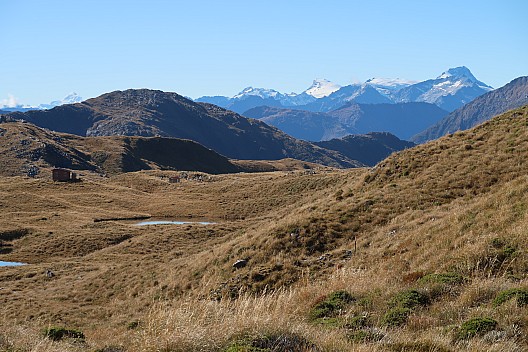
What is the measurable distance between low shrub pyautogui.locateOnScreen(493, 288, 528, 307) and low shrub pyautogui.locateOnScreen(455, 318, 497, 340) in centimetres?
121

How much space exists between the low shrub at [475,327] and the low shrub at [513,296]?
1206mm

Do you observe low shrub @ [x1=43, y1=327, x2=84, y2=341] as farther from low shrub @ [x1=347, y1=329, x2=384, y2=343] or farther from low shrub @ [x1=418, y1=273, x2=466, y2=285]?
low shrub @ [x1=418, y1=273, x2=466, y2=285]

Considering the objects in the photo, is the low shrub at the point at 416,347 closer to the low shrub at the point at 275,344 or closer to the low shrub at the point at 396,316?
the low shrub at the point at 275,344

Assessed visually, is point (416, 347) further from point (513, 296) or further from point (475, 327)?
point (513, 296)

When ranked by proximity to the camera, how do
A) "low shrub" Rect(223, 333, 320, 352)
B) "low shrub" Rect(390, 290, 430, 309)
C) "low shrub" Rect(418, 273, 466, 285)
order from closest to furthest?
1. "low shrub" Rect(223, 333, 320, 352)
2. "low shrub" Rect(390, 290, 430, 309)
3. "low shrub" Rect(418, 273, 466, 285)

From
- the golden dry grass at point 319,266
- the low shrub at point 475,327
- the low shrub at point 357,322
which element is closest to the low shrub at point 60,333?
the golden dry grass at point 319,266

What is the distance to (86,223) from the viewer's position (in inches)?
2630

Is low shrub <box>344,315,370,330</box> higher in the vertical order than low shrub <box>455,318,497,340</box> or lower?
lower

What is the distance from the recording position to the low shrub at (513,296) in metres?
9.74

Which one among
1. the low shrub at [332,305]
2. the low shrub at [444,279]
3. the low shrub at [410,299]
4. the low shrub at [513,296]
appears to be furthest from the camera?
the low shrub at [444,279]

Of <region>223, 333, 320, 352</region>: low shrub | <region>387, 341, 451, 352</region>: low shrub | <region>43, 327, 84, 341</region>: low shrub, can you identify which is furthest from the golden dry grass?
<region>43, 327, 84, 341</region>: low shrub

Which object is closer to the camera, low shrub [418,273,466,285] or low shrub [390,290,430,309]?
low shrub [390,290,430,309]

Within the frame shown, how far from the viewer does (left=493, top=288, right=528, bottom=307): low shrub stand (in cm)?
974

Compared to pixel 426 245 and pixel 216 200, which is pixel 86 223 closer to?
pixel 216 200
